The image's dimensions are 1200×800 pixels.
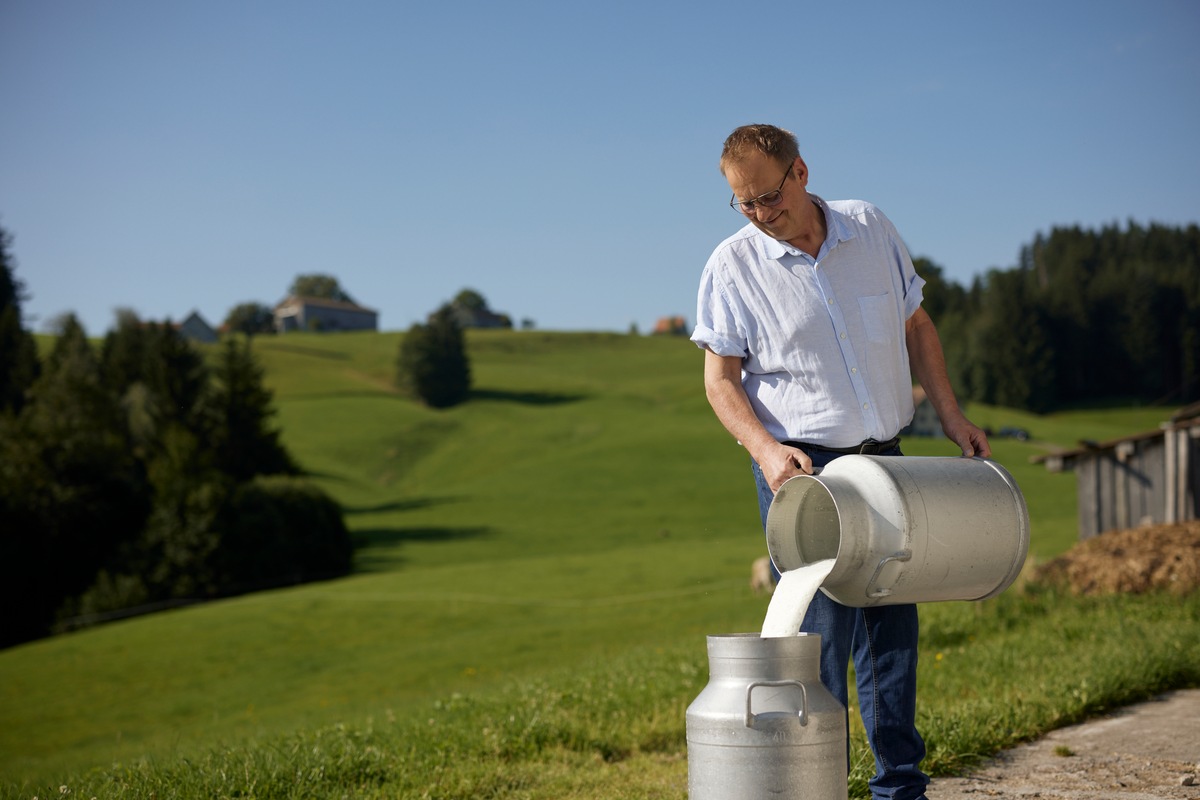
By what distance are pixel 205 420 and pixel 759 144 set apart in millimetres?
58311

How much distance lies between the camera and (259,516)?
46562 mm

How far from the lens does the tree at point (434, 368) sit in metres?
94.8

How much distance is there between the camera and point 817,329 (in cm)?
351

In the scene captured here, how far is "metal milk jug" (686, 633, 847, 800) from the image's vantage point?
281 cm

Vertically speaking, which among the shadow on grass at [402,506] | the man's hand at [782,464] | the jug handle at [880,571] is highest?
the man's hand at [782,464]

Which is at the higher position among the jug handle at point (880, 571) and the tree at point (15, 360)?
the tree at point (15, 360)

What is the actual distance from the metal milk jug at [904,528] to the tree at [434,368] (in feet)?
302

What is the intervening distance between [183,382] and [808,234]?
6245 cm

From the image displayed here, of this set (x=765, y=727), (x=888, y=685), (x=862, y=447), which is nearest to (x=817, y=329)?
(x=862, y=447)

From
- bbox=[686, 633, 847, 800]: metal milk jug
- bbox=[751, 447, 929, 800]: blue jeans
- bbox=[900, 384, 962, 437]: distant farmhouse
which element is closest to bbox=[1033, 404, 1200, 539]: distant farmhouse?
bbox=[900, 384, 962, 437]: distant farmhouse

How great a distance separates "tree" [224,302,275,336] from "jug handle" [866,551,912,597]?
145586 millimetres

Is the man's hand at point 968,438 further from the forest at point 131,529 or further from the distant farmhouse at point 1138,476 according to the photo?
the forest at point 131,529

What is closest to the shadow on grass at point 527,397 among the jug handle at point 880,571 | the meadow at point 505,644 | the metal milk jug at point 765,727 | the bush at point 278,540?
the meadow at point 505,644

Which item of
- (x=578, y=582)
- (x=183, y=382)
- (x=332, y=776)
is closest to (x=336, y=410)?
(x=183, y=382)
